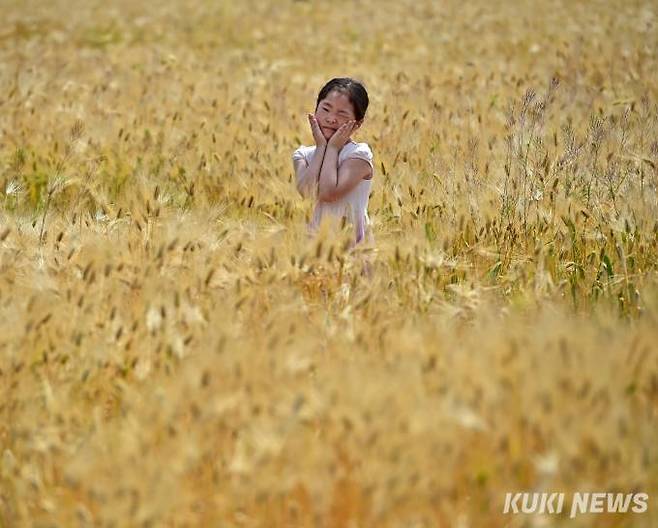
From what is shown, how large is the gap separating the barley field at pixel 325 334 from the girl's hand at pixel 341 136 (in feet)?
1.08

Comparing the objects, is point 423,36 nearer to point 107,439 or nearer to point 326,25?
point 326,25

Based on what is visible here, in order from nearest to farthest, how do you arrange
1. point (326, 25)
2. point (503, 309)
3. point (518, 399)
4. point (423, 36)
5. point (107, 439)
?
point (518, 399)
point (107, 439)
point (503, 309)
point (423, 36)
point (326, 25)

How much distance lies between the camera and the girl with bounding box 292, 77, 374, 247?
3840mm

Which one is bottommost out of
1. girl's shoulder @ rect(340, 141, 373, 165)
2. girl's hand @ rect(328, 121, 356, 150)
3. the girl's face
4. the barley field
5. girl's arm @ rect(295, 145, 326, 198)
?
the barley field

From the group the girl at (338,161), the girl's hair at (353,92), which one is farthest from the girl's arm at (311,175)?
the girl's hair at (353,92)

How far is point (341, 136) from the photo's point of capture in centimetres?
387

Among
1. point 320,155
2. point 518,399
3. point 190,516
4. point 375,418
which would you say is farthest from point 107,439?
point 320,155

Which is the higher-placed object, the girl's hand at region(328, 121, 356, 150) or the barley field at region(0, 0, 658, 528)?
the girl's hand at region(328, 121, 356, 150)

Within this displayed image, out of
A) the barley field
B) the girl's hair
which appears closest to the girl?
the girl's hair

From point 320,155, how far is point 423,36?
911 cm

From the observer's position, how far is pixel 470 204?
3.91 meters

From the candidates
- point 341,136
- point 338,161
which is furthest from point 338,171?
point 341,136

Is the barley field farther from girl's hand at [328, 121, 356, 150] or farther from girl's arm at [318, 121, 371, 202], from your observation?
girl's hand at [328, 121, 356, 150]

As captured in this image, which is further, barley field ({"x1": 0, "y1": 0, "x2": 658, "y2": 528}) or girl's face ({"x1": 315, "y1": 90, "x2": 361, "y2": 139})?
girl's face ({"x1": 315, "y1": 90, "x2": 361, "y2": 139})
